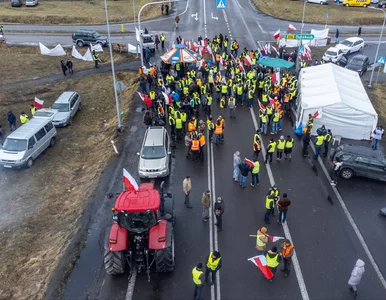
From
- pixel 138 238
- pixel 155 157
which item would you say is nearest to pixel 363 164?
pixel 155 157

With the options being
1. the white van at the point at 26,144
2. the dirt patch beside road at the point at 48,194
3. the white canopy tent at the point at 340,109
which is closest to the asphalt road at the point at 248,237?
the dirt patch beside road at the point at 48,194

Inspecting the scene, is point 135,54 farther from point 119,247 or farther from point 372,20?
point 372,20

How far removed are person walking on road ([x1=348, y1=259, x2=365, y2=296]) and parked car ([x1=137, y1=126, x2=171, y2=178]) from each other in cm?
918

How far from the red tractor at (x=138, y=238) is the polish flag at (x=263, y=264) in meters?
2.65

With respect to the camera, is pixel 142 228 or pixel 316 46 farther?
pixel 316 46

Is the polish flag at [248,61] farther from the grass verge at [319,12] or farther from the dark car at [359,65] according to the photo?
the grass verge at [319,12]

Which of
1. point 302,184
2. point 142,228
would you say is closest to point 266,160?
point 302,184

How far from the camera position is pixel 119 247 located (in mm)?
11875

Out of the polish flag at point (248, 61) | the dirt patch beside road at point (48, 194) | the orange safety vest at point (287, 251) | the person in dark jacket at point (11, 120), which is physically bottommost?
the dirt patch beside road at point (48, 194)

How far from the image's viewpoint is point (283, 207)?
14.6m

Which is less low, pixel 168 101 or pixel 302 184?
pixel 168 101

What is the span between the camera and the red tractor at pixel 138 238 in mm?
11906

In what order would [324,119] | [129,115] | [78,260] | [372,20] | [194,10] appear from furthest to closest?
[194,10] < [372,20] < [129,115] < [324,119] < [78,260]

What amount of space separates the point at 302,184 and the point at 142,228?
8.91 metres
